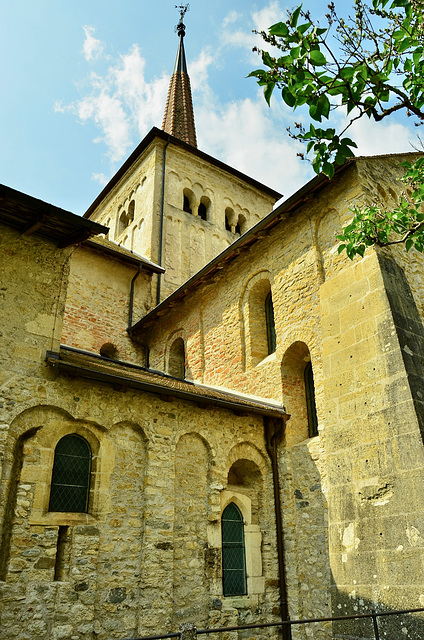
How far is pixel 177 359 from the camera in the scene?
14195 mm

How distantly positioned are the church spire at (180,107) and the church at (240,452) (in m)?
15.8

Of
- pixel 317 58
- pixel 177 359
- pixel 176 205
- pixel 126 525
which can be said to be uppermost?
pixel 176 205

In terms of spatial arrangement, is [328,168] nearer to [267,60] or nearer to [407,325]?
[267,60]

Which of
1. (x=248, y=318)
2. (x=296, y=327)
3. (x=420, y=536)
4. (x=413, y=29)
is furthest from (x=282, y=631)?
(x=413, y=29)

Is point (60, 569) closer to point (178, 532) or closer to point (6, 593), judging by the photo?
point (6, 593)

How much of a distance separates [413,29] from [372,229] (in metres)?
2.13

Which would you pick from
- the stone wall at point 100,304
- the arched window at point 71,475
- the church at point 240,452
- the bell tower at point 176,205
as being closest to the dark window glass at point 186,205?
the bell tower at point 176,205

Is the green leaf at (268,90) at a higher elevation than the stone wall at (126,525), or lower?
higher

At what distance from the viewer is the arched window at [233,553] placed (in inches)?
326

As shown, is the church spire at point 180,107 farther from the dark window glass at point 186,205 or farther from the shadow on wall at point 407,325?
the shadow on wall at point 407,325

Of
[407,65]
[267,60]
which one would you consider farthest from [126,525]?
[407,65]

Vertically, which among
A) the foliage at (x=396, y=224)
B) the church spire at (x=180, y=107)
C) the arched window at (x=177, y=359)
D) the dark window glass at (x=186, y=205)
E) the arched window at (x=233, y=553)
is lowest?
the arched window at (x=233, y=553)

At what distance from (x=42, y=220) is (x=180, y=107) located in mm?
21670

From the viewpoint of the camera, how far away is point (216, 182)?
21938 millimetres
